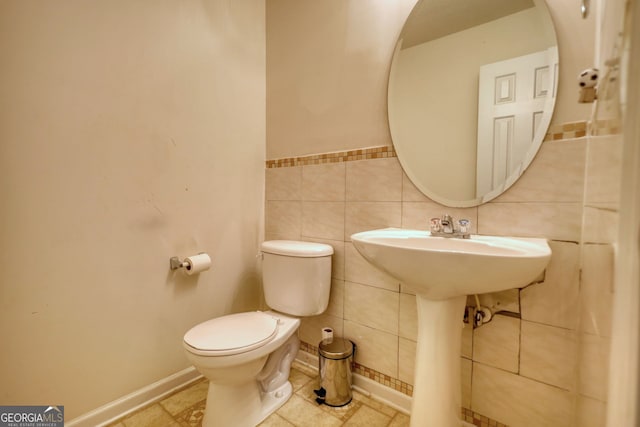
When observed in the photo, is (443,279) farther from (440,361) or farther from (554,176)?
(554,176)

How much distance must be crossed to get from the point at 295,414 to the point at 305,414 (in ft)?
0.15

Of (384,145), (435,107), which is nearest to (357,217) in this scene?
(384,145)

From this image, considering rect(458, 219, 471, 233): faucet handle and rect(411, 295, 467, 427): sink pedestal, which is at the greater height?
rect(458, 219, 471, 233): faucet handle

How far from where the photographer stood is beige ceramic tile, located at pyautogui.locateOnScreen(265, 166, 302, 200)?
1.73 m

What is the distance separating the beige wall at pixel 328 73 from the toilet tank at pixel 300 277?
0.57 metres

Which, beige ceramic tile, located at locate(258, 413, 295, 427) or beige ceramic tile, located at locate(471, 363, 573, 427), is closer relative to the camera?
beige ceramic tile, located at locate(471, 363, 573, 427)

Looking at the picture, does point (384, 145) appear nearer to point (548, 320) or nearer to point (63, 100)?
point (548, 320)

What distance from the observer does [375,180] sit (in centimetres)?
142

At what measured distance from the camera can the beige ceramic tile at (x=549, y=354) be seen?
3.23ft

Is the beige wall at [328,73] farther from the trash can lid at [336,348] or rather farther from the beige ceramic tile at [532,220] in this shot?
the trash can lid at [336,348]

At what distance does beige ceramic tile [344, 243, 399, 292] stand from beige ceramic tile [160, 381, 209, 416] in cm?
92

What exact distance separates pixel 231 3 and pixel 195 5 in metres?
0.25

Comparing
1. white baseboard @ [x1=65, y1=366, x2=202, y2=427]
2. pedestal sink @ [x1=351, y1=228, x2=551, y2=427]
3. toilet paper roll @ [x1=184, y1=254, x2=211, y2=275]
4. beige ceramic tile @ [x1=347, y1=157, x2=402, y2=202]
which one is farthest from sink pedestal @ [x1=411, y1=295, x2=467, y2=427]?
white baseboard @ [x1=65, y1=366, x2=202, y2=427]

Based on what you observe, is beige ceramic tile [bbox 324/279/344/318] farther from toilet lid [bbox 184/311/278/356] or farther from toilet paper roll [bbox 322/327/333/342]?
toilet lid [bbox 184/311/278/356]
